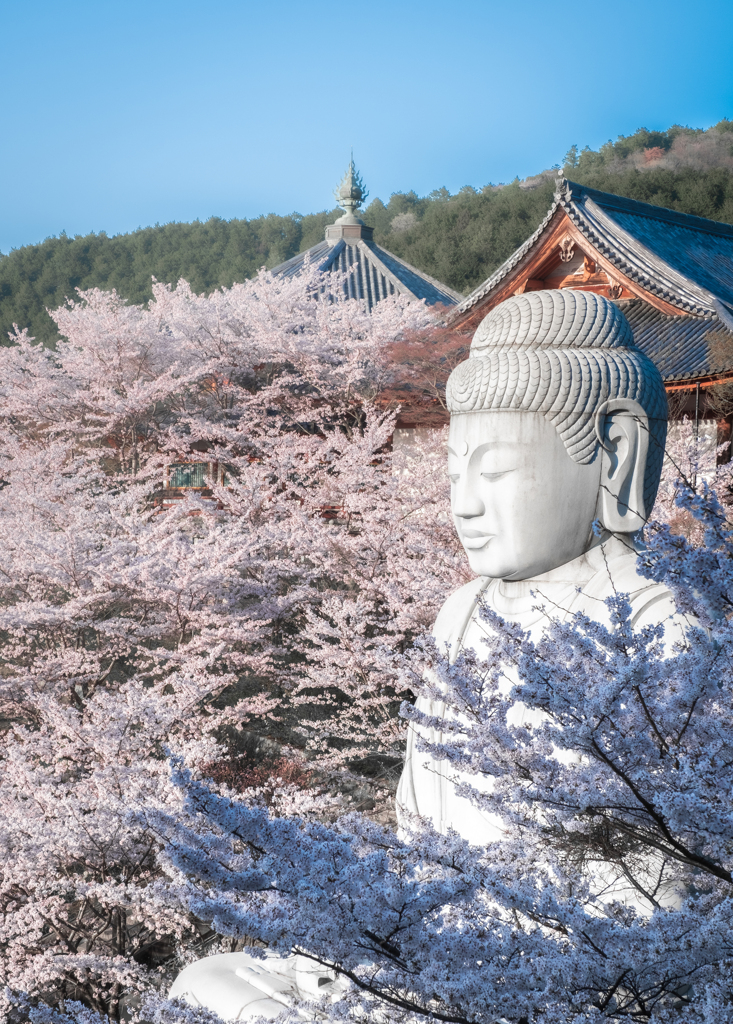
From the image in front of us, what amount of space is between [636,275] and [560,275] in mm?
1949

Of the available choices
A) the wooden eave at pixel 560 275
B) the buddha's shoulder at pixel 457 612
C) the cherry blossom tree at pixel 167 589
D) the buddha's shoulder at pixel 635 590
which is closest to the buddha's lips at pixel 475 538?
the buddha's shoulder at pixel 457 612

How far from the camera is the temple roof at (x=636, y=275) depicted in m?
13.3

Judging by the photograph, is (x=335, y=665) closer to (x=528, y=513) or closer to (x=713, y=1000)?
(x=528, y=513)

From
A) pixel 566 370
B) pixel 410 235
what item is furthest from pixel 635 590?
pixel 410 235

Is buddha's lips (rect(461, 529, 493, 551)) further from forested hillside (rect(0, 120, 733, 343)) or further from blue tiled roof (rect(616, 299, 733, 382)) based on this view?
forested hillside (rect(0, 120, 733, 343))

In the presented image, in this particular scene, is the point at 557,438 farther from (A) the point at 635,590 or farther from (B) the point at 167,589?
(B) the point at 167,589

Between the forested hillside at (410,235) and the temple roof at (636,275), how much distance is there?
1759cm

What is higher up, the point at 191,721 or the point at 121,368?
the point at 121,368

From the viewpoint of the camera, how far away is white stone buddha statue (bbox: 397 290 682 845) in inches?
124

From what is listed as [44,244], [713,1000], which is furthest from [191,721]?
[44,244]

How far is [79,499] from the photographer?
9.40 metres

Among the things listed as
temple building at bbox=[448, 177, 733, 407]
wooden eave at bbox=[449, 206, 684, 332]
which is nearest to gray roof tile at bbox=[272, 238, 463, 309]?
wooden eave at bbox=[449, 206, 684, 332]

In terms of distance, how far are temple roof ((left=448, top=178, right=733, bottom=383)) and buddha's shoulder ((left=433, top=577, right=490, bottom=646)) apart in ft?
31.7

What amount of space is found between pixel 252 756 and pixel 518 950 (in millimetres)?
7551
